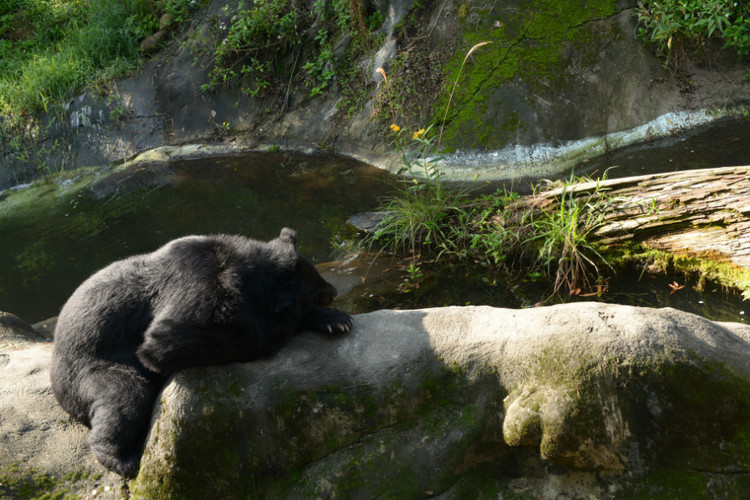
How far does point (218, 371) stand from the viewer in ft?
10.2

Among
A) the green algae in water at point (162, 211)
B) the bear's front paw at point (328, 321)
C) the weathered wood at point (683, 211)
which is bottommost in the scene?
the green algae in water at point (162, 211)

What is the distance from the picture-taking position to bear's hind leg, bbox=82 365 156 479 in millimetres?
3105

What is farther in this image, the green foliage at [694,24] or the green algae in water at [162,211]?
the green foliage at [694,24]

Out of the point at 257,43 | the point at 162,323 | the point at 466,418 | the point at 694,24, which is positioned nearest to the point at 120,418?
the point at 162,323

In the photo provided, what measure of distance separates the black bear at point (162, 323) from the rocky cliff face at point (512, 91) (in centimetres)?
492

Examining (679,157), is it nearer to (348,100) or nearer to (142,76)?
(348,100)

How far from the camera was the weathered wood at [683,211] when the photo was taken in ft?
16.2

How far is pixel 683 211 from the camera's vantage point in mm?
5184

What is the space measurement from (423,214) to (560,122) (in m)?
2.82

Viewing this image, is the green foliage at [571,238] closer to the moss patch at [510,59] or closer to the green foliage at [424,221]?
the green foliage at [424,221]

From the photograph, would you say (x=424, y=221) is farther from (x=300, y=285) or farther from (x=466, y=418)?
(x=466, y=418)

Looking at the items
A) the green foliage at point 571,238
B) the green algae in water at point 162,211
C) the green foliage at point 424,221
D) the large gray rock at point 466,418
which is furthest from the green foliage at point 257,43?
the large gray rock at point 466,418

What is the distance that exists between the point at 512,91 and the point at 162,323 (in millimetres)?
6392

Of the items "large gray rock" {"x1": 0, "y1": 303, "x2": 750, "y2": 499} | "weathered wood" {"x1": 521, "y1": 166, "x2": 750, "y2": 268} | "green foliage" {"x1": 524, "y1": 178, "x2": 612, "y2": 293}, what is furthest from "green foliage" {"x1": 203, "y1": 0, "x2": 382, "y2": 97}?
"large gray rock" {"x1": 0, "y1": 303, "x2": 750, "y2": 499}
